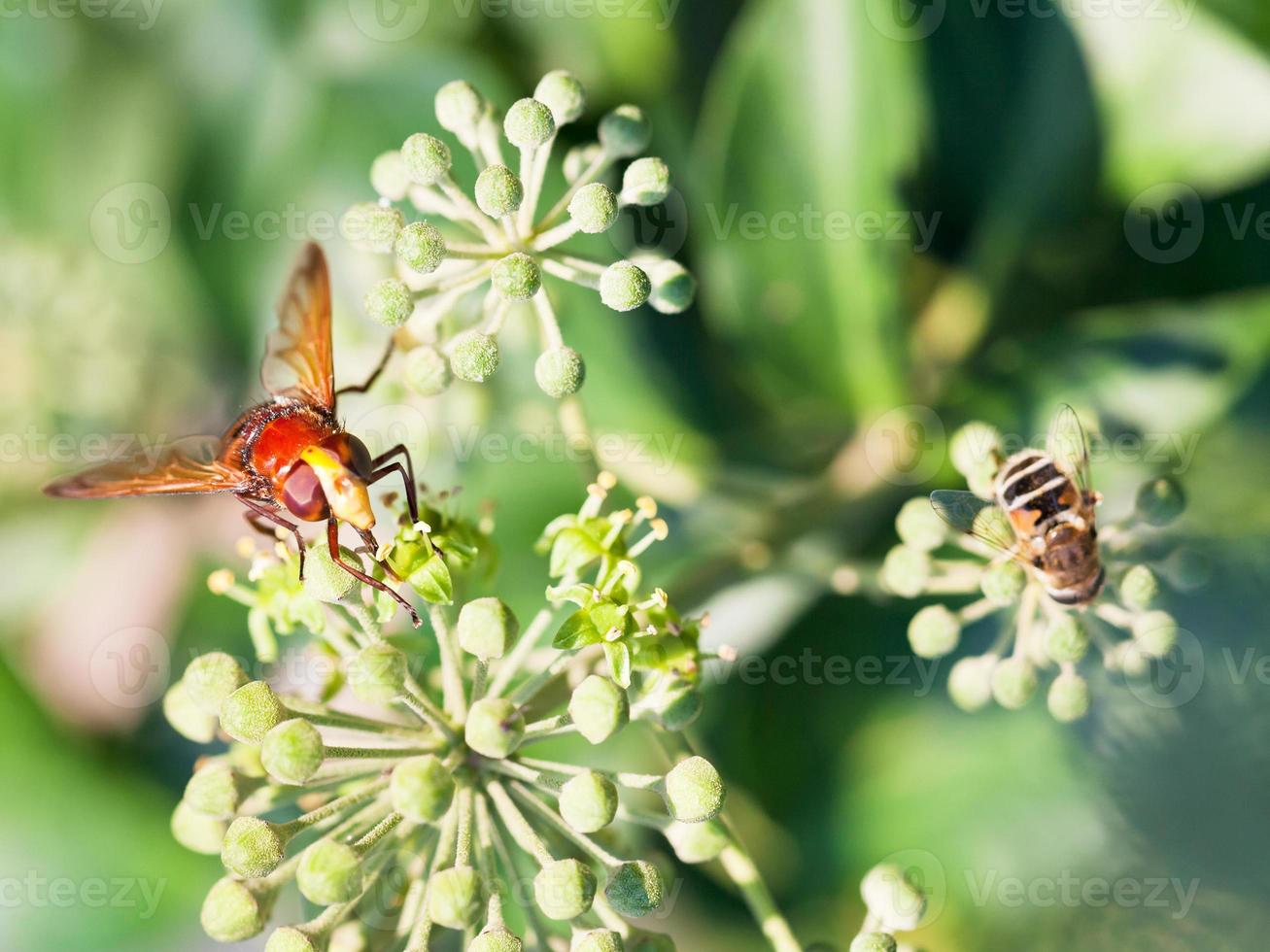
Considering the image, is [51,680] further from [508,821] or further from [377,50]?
[508,821]

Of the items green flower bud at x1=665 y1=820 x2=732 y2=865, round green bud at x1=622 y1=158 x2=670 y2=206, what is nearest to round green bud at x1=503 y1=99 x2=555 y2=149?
round green bud at x1=622 y1=158 x2=670 y2=206

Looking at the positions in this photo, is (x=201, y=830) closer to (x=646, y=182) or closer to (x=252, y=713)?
(x=252, y=713)

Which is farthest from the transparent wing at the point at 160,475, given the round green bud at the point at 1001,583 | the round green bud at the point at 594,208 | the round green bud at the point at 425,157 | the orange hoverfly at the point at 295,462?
the round green bud at the point at 1001,583

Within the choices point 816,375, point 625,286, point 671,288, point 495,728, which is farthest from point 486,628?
point 816,375

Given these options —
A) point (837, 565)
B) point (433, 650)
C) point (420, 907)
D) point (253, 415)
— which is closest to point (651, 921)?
point (433, 650)

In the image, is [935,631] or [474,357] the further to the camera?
[935,631]
